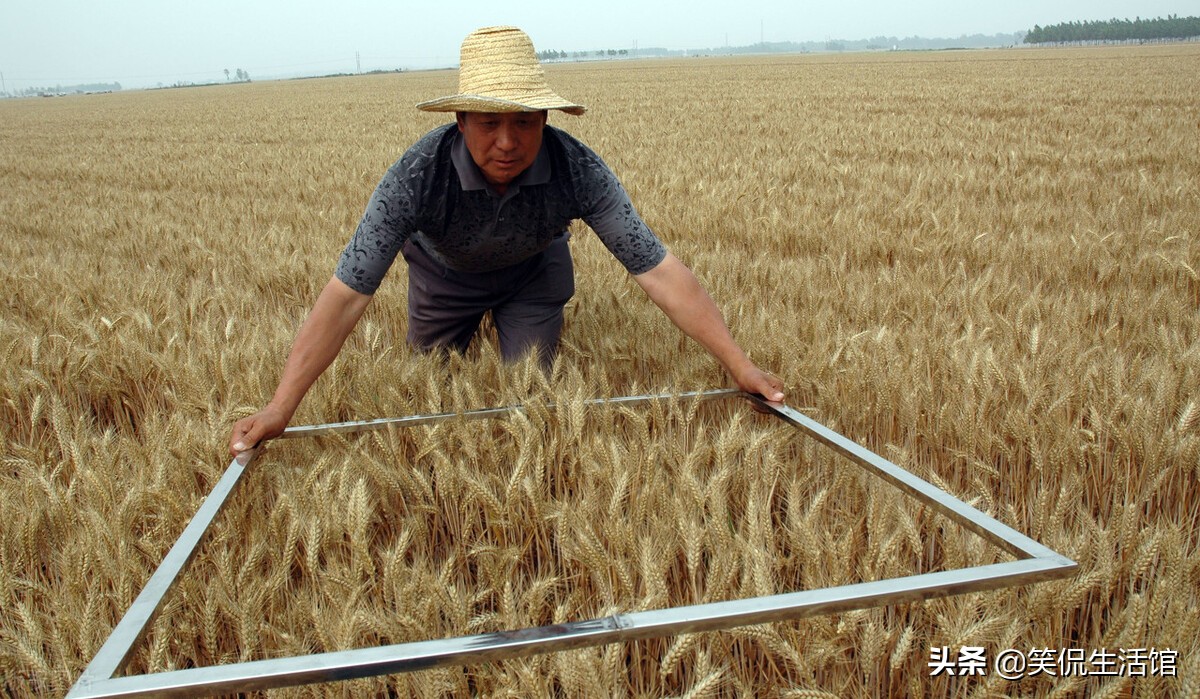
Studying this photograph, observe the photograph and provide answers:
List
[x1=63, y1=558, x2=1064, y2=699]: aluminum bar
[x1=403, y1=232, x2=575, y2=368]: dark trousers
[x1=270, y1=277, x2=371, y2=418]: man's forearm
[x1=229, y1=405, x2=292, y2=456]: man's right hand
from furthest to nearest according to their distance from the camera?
[x1=403, y1=232, x2=575, y2=368]: dark trousers
[x1=270, y1=277, x2=371, y2=418]: man's forearm
[x1=229, y1=405, x2=292, y2=456]: man's right hand
[x1=63, y1=558, x2=1064, y2=699]: aluminum bar

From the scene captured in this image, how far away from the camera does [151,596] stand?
1.13 m

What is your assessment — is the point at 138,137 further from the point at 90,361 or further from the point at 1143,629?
the point at 1143,629

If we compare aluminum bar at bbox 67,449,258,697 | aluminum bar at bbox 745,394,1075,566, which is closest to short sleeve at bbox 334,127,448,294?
aluminum bar at bbox 67,449,258,697

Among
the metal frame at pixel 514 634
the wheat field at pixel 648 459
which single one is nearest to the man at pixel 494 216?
the wheat field at pixel 648 459

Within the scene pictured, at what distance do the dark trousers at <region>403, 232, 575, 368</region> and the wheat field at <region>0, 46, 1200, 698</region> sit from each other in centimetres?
14

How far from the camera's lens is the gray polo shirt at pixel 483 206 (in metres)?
1.91

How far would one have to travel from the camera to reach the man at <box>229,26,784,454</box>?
1743 millimetres

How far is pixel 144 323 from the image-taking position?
8.18 ft

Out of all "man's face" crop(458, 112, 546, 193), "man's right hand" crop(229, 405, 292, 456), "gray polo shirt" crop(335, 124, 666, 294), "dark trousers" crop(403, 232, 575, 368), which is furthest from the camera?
"dark trousers" crop(403, 232, 575, 368)

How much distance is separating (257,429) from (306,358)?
19cm

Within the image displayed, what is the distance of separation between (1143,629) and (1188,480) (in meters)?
0.63

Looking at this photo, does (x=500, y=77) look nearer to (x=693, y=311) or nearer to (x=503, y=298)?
(x=693, y=311)

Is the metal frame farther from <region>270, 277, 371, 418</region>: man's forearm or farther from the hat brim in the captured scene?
the hat brim

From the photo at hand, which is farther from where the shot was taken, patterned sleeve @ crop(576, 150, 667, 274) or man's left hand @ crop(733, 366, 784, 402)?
patterned sleeve @ crop(576, 150, 667, 274)
